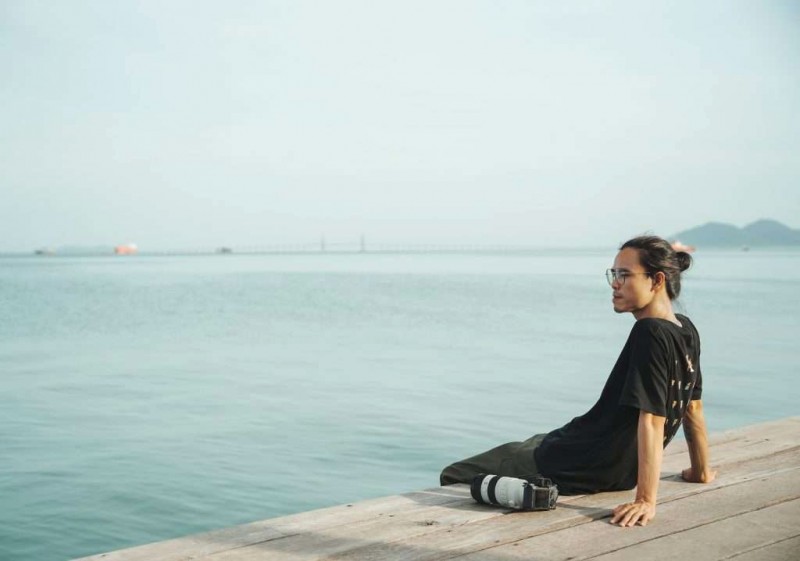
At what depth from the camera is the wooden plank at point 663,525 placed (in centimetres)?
317

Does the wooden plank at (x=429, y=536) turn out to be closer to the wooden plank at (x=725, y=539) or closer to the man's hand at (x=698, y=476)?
the wooden plank at (x=725, y=539)

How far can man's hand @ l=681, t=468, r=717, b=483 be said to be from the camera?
163 inches

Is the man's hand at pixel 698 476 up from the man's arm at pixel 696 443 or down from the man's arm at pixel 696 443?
down

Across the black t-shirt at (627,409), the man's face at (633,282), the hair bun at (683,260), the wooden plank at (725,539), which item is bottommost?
the wooden plank at (725,539)

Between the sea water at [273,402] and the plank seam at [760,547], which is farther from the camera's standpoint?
the sea water at [273,402]

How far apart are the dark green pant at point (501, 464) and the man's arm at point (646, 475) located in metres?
0.55

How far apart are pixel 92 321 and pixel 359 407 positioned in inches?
694

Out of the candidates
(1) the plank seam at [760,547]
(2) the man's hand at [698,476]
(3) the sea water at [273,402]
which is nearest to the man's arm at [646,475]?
(1) the plank seam at [760,547]

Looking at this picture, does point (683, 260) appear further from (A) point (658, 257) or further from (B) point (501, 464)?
(B) point (501, 464)

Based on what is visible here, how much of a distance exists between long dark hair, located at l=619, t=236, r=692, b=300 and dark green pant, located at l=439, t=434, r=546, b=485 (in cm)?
97

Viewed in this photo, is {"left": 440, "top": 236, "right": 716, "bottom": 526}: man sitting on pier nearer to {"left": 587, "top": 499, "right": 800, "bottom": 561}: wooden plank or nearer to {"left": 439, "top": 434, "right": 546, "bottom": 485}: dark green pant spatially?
{"left": 439, "top": 434, "right": 546, "bottom": 485}: dark green pant

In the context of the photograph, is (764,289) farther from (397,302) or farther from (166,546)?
(166,546)

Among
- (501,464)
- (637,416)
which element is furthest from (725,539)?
(501,464)

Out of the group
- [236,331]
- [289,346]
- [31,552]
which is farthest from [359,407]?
[236,331]
